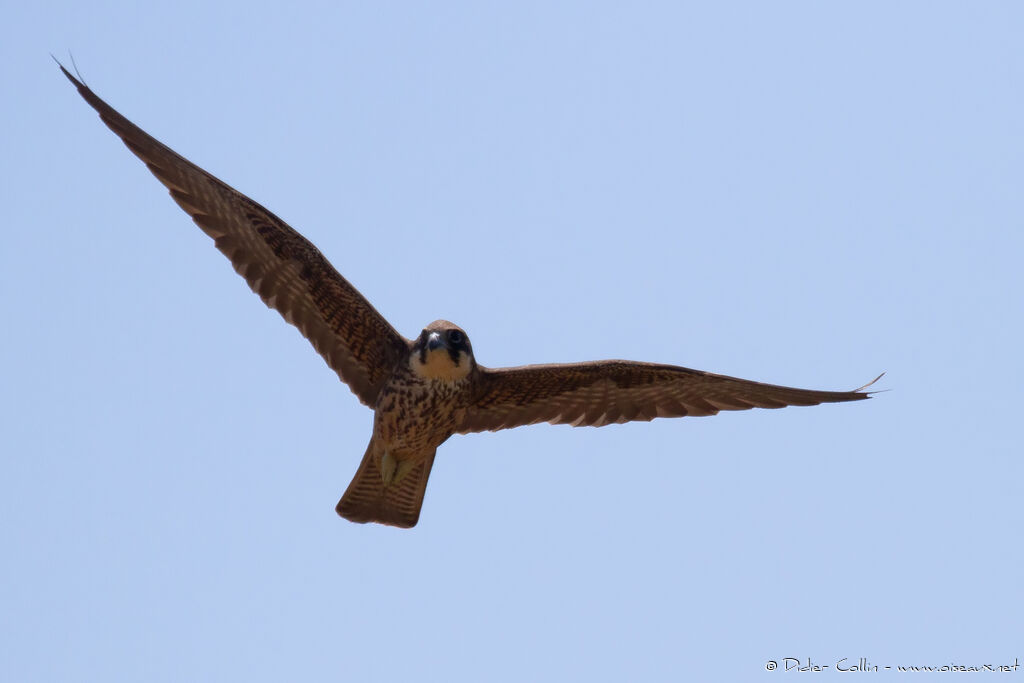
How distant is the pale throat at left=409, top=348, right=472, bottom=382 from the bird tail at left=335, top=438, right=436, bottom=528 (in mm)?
932

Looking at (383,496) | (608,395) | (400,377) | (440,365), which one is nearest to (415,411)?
(400,377)

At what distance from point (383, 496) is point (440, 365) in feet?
5.25

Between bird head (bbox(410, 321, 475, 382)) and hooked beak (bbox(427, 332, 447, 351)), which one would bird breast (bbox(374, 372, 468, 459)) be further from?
hooked beak (bbox(427, 332, 447, 351))

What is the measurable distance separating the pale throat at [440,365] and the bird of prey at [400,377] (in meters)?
0.01

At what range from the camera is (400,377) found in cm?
1270

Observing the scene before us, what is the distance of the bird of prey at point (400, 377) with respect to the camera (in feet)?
41.0

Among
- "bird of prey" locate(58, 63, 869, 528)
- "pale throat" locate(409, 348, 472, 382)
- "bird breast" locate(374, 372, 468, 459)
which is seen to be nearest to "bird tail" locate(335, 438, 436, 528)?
"bird of prey" locate(58, 63, 869, 528)

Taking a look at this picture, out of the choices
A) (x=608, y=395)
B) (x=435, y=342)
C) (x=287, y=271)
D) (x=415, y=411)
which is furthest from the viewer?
(x=608, y=395)

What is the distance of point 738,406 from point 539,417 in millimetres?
1838

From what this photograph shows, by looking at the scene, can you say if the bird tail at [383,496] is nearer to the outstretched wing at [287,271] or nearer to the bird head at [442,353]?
the outstretched wing at [287,271]

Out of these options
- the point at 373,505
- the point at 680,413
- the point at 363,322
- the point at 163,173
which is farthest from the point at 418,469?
the point at 163,173

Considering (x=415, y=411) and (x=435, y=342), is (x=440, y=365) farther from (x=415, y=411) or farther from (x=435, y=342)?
(x=415, y=411)

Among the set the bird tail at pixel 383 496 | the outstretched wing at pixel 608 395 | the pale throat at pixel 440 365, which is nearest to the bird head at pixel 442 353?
the pale throat at pixel 440 365

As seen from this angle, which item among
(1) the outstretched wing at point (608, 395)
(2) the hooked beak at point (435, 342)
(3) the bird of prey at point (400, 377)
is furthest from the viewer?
(1) the outstretched wing at point (608, 395)
